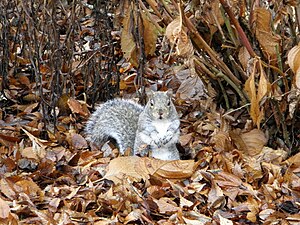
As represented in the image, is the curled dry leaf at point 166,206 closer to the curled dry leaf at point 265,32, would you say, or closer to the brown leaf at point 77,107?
the curled dry leaf at point 265,32

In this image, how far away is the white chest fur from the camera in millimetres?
4715

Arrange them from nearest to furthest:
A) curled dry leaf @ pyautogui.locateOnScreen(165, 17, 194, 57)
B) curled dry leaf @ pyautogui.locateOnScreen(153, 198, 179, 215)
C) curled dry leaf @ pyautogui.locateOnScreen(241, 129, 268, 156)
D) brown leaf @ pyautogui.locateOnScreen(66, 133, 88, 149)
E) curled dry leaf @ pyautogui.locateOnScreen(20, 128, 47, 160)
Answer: curled dry leaf @ pyautogui.locateOnScreen(165, 17, 194, 57)
curled dry leaf @ pyautogui.locateOnScreen(153, 198, 179, 215)
curled dry leaf @ pyautogui.locateOnScreen(20, 128, 47, 160)
curled dry leaf @ pyautogui.locateOnScreen(241, 129, 268, 156)
brown leaf @ pyautogui.locateOnScreen(66, 133, 88, 149)

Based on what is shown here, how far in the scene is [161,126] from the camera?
4.73 meters

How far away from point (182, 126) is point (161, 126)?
635 millimetres

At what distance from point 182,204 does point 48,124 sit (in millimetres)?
1428

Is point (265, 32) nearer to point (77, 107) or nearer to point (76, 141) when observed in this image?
point (76, 141)

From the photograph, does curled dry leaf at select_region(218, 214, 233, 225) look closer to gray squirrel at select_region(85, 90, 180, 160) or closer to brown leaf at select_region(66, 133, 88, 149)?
gray squirrel at select_region(85, 90, 180, 160)

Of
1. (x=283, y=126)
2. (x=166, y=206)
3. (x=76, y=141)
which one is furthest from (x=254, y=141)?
(x=76, y=141)

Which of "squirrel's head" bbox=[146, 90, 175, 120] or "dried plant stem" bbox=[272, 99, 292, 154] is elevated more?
"squirrel's head" bbox=[146, 90, 175, 120]

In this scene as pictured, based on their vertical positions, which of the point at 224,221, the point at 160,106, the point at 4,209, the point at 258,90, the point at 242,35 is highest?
the point at 242,35

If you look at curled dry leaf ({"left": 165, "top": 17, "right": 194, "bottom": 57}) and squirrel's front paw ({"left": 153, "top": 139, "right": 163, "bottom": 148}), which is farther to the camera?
squirrel's front paw ({"left": 153, "top": 139, "right": 163, "bottom": 148})

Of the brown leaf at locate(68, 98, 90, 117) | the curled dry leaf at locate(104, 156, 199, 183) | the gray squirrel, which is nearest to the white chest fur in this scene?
the gray squirrel

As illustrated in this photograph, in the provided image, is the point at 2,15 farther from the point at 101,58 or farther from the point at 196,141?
the point at 196,141

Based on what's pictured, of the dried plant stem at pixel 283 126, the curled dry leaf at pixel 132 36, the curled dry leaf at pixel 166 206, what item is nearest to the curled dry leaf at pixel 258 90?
the dried plant stem at pixel 283 126
